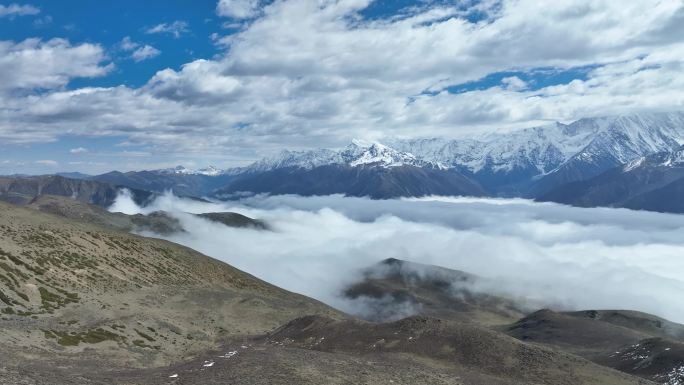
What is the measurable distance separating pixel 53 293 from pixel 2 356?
4239cm

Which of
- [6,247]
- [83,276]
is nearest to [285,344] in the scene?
[83,276]

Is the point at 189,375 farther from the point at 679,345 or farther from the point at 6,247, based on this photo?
the point at 679,345

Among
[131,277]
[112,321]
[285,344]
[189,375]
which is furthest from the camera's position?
[131,277]

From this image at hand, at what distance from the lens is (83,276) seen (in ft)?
372

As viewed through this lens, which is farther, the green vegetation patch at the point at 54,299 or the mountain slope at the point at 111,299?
the green vegetation patch at the point at 54,299

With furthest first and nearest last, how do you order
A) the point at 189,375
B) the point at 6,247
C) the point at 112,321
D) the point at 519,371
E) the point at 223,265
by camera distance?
the point at 223,265 < the point at 6,247 < the point at 112,321 < the point at 519,371 < the point at 189,375

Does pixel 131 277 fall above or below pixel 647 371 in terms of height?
above

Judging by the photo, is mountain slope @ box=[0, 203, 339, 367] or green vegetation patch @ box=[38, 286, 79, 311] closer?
mountain slope @ box=[0, 203, 339, 367]

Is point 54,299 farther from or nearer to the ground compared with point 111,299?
farther from the ground

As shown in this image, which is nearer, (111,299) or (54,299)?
(54,299)

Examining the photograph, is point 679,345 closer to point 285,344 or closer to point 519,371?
point 519,371

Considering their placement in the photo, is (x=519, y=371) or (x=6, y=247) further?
(x=6, y=247)

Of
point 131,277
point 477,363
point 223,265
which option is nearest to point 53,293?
point 131,277

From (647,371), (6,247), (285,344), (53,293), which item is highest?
(6,247)
